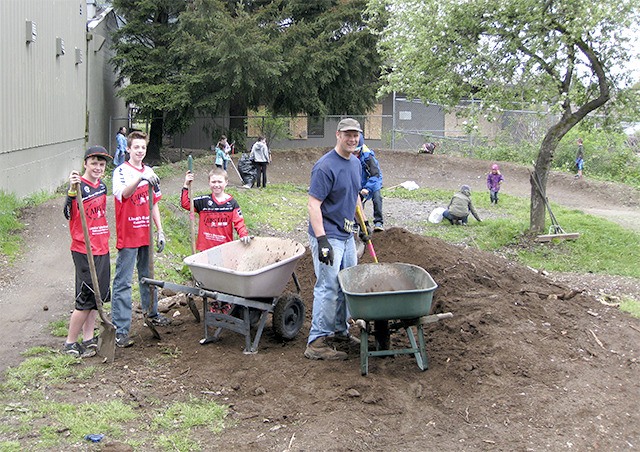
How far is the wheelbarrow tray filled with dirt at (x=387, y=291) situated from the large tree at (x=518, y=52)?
6.82 meters

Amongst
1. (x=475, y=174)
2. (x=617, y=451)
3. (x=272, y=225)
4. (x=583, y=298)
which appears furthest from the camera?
(x=475, y=174)

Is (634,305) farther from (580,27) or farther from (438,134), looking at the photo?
(438,134)

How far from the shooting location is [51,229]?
37.2 ft

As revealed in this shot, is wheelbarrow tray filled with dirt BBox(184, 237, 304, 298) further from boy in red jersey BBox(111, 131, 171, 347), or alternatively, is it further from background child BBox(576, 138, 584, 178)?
background child BBox(576, 138, 584, 178)

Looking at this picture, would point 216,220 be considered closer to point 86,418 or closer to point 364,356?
point 364,356

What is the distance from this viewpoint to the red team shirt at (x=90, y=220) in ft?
19.2

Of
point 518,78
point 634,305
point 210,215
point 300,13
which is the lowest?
point 634,305

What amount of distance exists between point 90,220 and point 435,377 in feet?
10.2

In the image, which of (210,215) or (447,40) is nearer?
(210,215)

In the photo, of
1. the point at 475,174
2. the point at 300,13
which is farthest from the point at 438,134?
the point at 300,13

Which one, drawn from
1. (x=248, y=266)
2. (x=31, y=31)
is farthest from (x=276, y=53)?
(x=248, y=266)

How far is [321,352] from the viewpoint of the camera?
5918 millimetres

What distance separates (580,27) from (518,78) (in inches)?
59.9

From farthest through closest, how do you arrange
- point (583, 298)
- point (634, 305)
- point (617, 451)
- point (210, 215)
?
point (634, 305)
point (583, 298)
point (210, 215)
point (617, 451)
